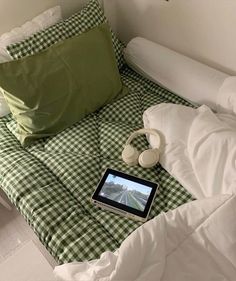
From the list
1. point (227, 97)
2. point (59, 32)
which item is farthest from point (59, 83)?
point (227, 97)

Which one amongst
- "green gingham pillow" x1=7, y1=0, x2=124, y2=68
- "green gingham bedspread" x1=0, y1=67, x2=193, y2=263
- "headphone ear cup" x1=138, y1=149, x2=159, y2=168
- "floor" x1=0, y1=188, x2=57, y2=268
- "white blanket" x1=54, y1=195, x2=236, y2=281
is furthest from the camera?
"floor" x1=0, y1=188, x2=57, y2=268

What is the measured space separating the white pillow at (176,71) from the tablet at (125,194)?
482 mm

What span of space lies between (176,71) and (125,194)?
643mm

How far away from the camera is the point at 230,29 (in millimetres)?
1323

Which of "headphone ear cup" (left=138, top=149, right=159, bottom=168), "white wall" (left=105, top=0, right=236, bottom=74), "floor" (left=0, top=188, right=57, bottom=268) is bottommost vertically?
"floor" (left=0, top=188, right=57, bottom=268)

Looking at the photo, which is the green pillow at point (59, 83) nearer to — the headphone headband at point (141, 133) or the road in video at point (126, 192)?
the headphone headband at point (141, 133)

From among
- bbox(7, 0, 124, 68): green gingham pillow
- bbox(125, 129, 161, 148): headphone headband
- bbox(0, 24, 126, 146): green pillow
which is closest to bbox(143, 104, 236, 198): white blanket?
bbox(125, 129, 161, 148): headphone headband

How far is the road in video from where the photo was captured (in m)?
1.05

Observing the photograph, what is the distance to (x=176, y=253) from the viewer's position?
88cm

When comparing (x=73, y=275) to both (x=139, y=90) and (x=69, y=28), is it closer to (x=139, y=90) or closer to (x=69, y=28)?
(x=139, y=90)

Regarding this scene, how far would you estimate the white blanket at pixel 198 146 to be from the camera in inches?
40.1

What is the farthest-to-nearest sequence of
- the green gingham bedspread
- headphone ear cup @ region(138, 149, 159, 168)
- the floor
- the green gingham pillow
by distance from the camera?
the floor → the green gingham pillow → headphone ear cup @ region(138, 149, 159, 168) → the green gingham bedspread

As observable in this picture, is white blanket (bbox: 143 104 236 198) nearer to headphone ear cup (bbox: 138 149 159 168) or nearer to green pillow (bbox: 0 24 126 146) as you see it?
headphone ear cup (bbox: 138 149 159 168)

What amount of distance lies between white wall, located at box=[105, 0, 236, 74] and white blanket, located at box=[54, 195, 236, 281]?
0.76m
